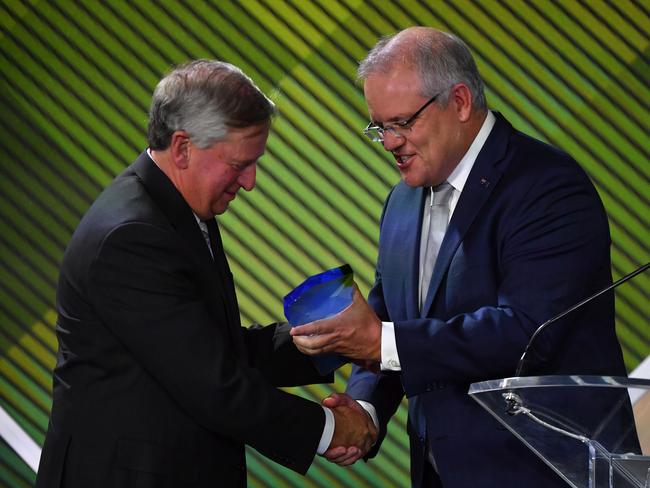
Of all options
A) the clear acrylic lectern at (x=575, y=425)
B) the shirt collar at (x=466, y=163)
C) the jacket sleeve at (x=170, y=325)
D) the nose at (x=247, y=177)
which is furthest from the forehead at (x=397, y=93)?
the clear acrylic lectern at (x=575, y=425)

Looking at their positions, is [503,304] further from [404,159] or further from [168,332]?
[168,332]

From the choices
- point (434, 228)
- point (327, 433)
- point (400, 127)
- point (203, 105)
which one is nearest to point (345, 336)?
point (327, 433)

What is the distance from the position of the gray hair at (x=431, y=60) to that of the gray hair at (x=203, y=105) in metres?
0.32

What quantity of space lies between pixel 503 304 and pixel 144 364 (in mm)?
789

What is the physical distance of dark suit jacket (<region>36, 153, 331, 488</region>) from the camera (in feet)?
7.47

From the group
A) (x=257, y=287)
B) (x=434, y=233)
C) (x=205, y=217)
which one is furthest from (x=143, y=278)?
(x=257, y=287)

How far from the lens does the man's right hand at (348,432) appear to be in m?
2.60

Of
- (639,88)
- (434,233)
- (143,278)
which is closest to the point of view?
(143,278)

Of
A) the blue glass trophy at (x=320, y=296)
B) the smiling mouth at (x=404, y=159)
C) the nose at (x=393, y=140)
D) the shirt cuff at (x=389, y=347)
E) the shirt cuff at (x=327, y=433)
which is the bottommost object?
the shirt cuff at (x=327, y=433)

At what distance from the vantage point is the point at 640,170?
4289 mm

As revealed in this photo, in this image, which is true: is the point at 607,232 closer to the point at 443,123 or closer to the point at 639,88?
the point at 443,123

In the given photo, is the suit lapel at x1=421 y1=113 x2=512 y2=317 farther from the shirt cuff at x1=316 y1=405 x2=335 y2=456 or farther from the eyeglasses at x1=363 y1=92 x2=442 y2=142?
the shirt cuff at x1=316 y1=405 x2=335 y2=456

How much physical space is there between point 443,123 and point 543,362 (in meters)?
0.59

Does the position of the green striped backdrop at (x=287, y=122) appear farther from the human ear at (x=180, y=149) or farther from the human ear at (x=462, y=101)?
the human ear at (x=180, y=149)
